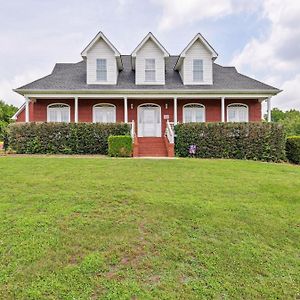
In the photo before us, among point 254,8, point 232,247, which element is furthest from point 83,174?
point 254,8

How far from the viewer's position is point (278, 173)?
1138cm

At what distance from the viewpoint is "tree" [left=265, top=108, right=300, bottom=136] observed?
59.9m

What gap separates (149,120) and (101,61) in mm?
5091

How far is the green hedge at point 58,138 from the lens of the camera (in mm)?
16141

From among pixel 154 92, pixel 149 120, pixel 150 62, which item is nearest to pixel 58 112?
pixel 149 120

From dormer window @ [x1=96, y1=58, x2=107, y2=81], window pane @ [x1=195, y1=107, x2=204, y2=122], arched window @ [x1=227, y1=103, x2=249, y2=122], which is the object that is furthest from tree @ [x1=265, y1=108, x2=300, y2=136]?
dormer window @ [x1=96, y1=58, x2=107, y2=81]

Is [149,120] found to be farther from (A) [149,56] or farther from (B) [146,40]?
(B) [146,40]

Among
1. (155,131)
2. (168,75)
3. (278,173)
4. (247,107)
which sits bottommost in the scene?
(278,173)

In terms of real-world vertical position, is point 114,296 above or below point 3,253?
below

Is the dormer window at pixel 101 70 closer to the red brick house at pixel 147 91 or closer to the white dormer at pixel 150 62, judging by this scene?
the red brick house at pixel 147 91

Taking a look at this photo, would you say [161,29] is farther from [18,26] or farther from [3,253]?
[3,253]

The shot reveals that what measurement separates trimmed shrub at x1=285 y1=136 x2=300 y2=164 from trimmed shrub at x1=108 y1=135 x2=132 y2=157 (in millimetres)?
8515

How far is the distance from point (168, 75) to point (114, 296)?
2008 cm

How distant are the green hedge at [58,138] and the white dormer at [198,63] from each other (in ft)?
26.3
